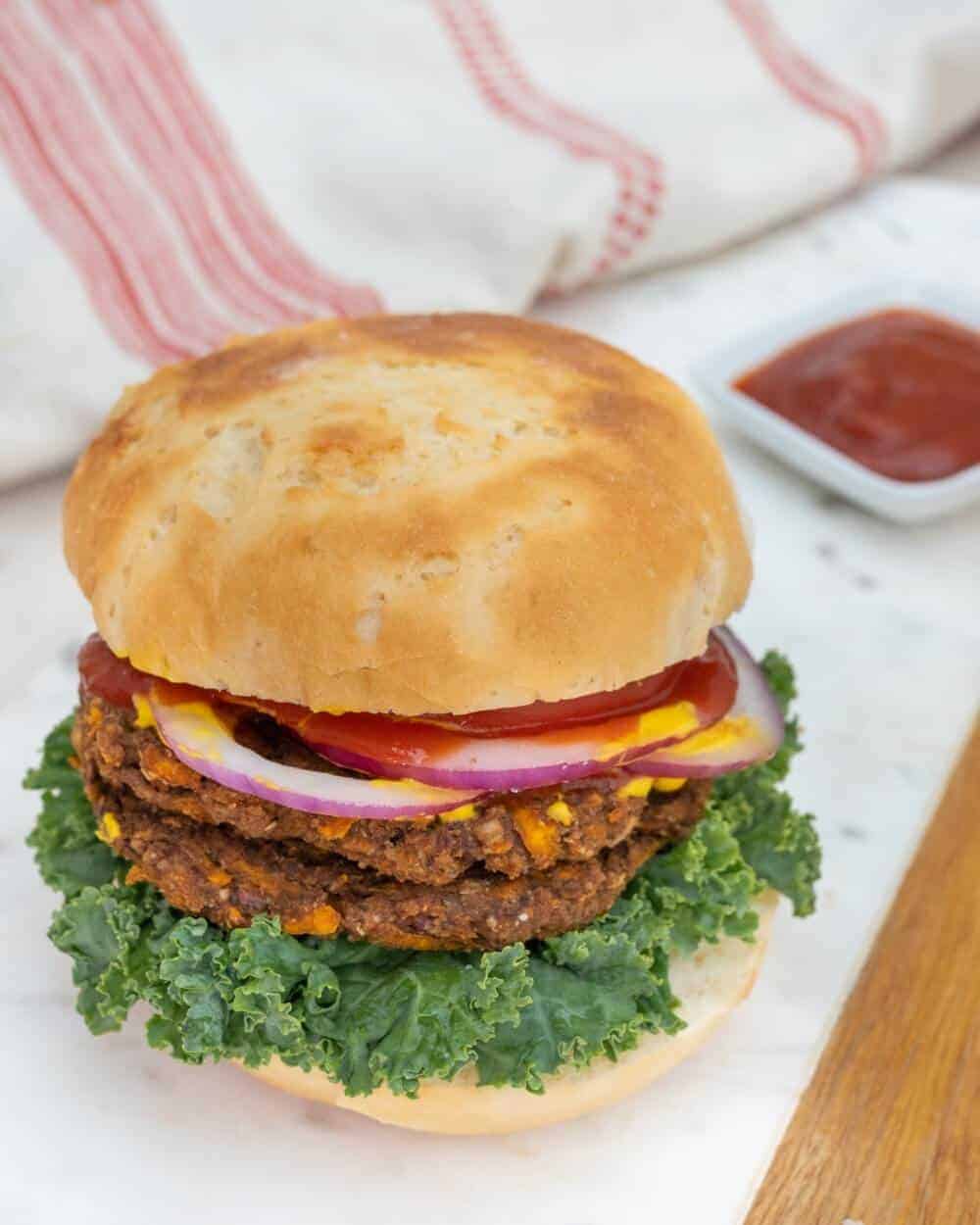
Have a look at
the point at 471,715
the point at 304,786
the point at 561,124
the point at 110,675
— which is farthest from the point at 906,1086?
the point at 561,124

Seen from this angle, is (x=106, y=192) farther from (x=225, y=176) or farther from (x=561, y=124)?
(x=561, y=124)

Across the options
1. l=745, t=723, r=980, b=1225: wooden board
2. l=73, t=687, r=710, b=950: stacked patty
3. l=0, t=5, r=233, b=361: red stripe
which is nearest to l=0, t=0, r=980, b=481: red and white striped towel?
l=0, t=5, r=233, b=361: red stripe

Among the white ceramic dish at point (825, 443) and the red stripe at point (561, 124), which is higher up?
the red stripe at point (561, 124)

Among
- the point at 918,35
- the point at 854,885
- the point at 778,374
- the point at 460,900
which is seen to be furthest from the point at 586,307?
the point at 460,900

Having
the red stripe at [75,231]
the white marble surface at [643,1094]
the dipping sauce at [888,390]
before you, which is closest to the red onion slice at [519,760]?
the white marble surface at [643,1094]

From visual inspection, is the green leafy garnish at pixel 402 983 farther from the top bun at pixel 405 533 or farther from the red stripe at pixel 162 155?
the red stripe at pixel 162 155

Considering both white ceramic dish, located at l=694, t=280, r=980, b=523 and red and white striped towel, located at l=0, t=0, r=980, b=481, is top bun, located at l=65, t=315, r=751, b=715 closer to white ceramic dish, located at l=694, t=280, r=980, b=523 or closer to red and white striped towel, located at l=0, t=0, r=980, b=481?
white ceramic dish, located at l=694, t=280, r=980, b=523
